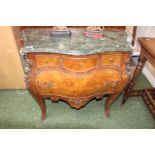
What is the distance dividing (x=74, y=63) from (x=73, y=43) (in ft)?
0.53

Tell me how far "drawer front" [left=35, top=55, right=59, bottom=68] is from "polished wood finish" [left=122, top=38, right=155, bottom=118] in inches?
32.3

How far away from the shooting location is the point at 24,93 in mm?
2217

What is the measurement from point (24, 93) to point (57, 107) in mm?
499

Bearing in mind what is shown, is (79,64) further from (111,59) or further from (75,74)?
(111,59)

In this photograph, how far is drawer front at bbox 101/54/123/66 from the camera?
53.5 inches

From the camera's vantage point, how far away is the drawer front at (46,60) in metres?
1.32

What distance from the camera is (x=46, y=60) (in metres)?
1.34

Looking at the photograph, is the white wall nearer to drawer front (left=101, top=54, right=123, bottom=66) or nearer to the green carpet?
the green carpet

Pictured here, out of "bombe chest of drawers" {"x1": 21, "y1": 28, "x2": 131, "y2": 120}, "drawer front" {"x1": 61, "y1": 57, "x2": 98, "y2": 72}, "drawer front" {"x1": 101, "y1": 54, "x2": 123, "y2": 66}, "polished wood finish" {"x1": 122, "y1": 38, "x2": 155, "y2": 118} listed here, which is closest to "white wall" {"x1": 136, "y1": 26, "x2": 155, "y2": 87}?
"polished wood finish" {"x1": 122, "y1": 38, "x2": 155, "y2": 118}

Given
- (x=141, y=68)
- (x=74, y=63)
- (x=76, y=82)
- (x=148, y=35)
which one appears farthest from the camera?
(x=148, y=35)

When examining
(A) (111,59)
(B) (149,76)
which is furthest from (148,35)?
(A) (111,59)
